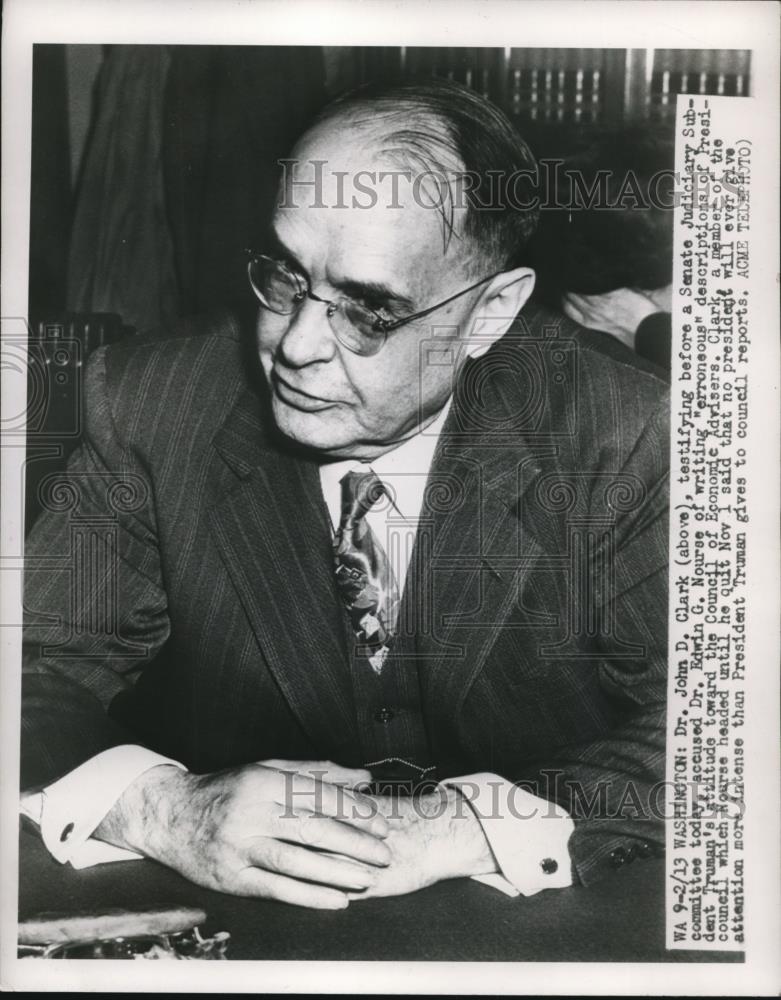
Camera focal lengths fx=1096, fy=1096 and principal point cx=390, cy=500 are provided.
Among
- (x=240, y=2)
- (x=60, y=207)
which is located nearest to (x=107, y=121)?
(x=60, y=207)

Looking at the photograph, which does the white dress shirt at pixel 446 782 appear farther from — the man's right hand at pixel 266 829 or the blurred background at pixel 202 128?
the blurred background at pixel 202 128

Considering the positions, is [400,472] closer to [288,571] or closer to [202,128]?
[288,571]

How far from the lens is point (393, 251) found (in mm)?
1536

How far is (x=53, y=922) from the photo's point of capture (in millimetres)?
1624

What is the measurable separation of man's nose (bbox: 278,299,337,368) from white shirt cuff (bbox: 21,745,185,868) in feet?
2.04

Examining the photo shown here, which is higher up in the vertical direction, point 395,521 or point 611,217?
point 611,217

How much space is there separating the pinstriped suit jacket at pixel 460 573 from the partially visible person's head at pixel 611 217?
83mm

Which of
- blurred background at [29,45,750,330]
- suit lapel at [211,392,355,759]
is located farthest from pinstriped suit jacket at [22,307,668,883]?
blurred background at [29,45,750,330]

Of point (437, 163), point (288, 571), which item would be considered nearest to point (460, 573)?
point (288, 571)

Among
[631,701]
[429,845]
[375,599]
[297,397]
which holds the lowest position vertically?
[429,845]

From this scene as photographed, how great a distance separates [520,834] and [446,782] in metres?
0.13

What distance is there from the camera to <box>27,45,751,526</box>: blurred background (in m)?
1.58

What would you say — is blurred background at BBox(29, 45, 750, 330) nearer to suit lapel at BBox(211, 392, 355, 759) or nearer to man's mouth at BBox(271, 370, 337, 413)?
man's mouth at BBox(271, 370, 337, 413)

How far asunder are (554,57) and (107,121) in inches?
26.0
